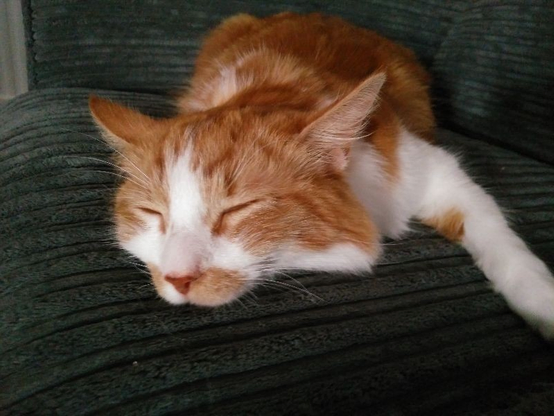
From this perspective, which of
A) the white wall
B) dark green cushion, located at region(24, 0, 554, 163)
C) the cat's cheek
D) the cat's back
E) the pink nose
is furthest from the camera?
the white wall

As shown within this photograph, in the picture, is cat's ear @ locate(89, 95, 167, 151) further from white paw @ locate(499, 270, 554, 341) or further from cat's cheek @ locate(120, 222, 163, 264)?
white paw @ locate(499, 270, 554, 341)

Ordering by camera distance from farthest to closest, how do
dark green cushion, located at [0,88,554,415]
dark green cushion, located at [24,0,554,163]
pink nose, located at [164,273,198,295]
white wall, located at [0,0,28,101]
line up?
white wall, located at [0,0,28,101] < dark green cushion, located at [24,0,554,163] < pink nose, located at [164,273,198,295] < dark green cushion, located at [0,88,554,415]

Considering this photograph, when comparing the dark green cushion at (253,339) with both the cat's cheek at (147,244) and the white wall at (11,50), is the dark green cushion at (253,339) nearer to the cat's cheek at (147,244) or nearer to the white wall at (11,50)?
the cat's cheek at (147,244)

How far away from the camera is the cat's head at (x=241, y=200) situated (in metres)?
0.75

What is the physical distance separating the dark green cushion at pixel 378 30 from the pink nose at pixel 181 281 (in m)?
1.16

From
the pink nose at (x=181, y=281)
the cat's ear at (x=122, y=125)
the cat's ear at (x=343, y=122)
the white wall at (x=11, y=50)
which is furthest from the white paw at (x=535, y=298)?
the white wall at (x=11, y=50)

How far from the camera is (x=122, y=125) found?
94cm

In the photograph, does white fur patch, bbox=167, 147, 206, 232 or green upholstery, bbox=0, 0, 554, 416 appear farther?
white fur patch, bbox=167, 147, 206, 232

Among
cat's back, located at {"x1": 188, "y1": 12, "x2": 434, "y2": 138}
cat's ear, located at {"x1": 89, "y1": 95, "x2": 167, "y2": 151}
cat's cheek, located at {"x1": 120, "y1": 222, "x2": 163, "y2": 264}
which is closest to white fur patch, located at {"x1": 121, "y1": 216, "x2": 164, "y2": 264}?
cat's cheek, located at {"x1": 120, "y1": 222, "x2": 163, "y2": 264}

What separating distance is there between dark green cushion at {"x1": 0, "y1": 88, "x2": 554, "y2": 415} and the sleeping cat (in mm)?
45

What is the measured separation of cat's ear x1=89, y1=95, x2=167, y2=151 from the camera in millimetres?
924

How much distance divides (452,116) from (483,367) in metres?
1.18

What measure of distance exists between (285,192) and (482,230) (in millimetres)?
435

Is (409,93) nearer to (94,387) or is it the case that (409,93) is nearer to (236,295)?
(236,295)
